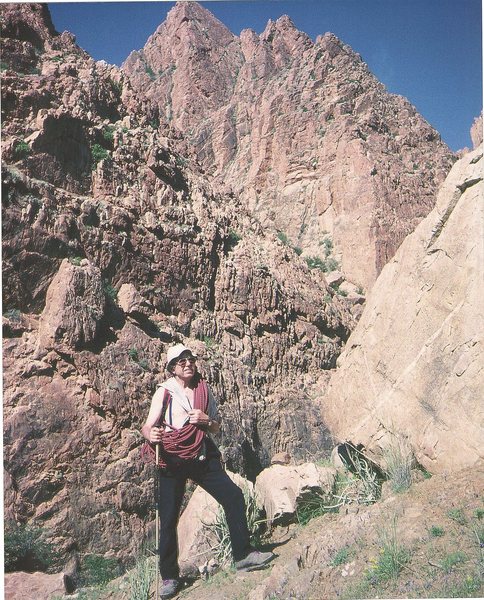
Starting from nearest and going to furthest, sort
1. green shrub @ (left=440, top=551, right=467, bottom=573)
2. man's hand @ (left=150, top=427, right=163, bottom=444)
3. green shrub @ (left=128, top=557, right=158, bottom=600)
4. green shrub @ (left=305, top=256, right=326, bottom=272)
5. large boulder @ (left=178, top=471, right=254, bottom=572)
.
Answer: green shrub @ (left=440, top=551, right=467, bottom=573) < man's hand @ (left=150, top=427, right=163, bottom=444) < green shrub @ (left=128, top=557, right=158, bottom=600) < large boulder @ (left=178, top=471, right=254, bottom=572) < green shrub @ (left=305, top=256, right=326, bottom=272)

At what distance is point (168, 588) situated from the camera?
4.65 metres

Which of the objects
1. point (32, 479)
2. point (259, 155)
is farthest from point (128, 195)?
point (259, 155)

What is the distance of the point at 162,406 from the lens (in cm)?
452

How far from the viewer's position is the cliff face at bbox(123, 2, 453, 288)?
18.8 meters

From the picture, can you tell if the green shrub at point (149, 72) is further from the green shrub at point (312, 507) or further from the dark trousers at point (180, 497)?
the dark trousers at point (180, 497)

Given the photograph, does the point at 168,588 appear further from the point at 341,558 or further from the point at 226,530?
the point at 341,558

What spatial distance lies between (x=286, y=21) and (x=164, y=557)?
37.3 metres

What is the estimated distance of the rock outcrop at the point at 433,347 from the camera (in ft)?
18.0

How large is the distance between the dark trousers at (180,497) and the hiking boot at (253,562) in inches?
5.5

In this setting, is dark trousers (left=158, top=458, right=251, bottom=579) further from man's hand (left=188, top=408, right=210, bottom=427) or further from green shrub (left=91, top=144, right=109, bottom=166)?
green shrub (left=91, top=144, right=109, bottom=166)

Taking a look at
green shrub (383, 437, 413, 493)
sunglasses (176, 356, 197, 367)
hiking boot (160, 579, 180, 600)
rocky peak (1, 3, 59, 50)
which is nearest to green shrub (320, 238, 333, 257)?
rocky peak (1, 3, 59, 50)

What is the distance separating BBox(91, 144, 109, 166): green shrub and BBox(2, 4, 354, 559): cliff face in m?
0.03

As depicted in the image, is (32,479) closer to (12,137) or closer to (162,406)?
(162,406)

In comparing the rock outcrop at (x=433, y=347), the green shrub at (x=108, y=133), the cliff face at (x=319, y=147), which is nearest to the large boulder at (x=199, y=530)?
the rock outcrop at (x=433, y=347)
